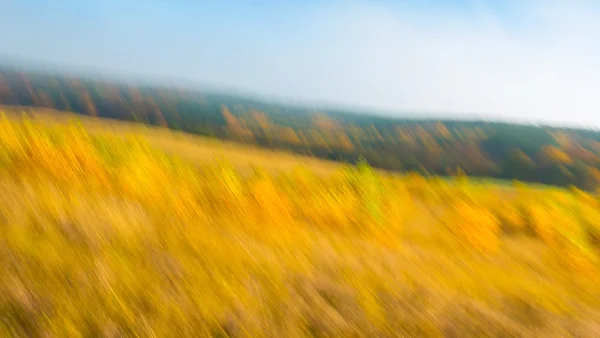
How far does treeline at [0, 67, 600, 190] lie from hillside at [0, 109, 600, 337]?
3583 mm

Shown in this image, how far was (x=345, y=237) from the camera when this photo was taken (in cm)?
476

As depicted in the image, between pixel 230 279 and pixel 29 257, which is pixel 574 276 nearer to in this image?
pixel 230 279

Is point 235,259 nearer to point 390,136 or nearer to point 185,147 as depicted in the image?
point 185,147

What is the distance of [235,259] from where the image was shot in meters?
3.20

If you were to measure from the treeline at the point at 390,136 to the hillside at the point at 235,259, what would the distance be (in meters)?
3.58

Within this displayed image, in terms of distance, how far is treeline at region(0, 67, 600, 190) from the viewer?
10.6 meters

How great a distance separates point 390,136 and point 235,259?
10746 millimetres

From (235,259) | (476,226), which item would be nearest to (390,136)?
(476,226)

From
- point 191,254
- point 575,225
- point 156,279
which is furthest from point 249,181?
point 575,225

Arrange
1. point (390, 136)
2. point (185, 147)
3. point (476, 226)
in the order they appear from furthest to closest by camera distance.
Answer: point (390, 136), point (185, 147), point (476, 226)

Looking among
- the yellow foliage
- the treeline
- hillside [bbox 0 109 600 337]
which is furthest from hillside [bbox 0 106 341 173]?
the yellow foliage

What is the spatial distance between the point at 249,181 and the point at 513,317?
3009 mm

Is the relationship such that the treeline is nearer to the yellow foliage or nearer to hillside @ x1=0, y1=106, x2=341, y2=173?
hillside @ x1=0, y1=106, x2=341, y2=173

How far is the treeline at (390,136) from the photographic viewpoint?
10.6 m
